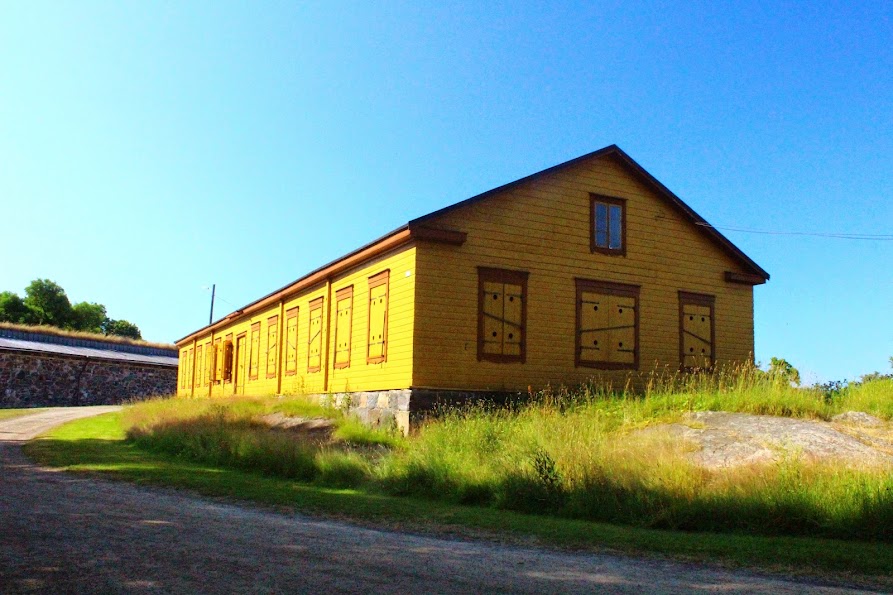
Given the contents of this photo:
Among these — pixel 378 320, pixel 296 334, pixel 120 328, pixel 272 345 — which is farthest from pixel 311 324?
pixel 120 328

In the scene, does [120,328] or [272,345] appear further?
[120,328]

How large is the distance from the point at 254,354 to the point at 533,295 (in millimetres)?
15597

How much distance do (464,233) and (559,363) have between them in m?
4.22

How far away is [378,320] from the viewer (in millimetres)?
20891

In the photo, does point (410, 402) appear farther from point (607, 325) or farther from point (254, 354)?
point (254, 354)

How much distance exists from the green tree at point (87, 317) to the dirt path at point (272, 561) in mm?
81340

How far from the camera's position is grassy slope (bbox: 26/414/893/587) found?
7.89 meters

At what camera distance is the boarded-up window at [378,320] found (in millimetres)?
20406

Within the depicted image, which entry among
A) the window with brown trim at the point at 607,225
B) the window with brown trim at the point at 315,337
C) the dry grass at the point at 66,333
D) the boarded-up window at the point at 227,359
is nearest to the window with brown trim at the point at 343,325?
the window with brown trim at the point at 315,337

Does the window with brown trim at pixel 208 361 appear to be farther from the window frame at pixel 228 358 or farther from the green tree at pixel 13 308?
the green tree at pixel 13 308

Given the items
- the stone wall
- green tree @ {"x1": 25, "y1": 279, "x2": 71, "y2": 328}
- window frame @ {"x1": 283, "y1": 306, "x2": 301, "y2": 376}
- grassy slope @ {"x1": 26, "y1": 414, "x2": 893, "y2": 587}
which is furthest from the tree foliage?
grassy slope @ {"x1": 26, "y1": 414, "x2": 893, "y2": 587}

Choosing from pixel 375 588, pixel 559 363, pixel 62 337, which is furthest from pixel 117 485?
pixel 62 337

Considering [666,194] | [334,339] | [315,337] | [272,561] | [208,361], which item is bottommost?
[272,561]

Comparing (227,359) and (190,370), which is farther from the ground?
(227,359)
